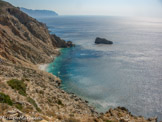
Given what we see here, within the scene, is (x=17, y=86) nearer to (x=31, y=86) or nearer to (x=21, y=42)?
(x=31, y=86)

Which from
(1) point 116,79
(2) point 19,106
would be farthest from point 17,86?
(1) point 116,79

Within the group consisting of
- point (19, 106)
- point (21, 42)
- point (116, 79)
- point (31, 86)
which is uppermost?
point (21, 42)

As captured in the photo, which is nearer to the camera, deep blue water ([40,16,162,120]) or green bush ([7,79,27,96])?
green bush ([7,79,27,96])

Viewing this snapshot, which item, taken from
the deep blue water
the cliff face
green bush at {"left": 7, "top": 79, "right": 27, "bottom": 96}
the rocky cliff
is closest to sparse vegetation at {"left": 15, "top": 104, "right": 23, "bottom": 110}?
the rocky cliff

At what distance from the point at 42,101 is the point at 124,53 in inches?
2569

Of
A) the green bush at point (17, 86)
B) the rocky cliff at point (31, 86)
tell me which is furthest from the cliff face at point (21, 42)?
the green bush at point (17, 86)

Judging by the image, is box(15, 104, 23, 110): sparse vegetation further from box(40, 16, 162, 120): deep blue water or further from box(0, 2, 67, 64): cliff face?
box(0, 2, 67, 64): cliff face

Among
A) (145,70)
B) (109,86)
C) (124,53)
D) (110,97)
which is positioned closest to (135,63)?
(145,70)

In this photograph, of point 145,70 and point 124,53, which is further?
point 124,53

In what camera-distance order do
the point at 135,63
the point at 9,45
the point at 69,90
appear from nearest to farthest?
the point at 69,90, the point at 9,45, the point at 135,63

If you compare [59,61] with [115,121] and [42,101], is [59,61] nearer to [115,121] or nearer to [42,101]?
[42,101]

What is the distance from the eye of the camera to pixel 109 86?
152ft

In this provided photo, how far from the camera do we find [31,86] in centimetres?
2986

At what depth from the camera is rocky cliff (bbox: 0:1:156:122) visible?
18047mm
